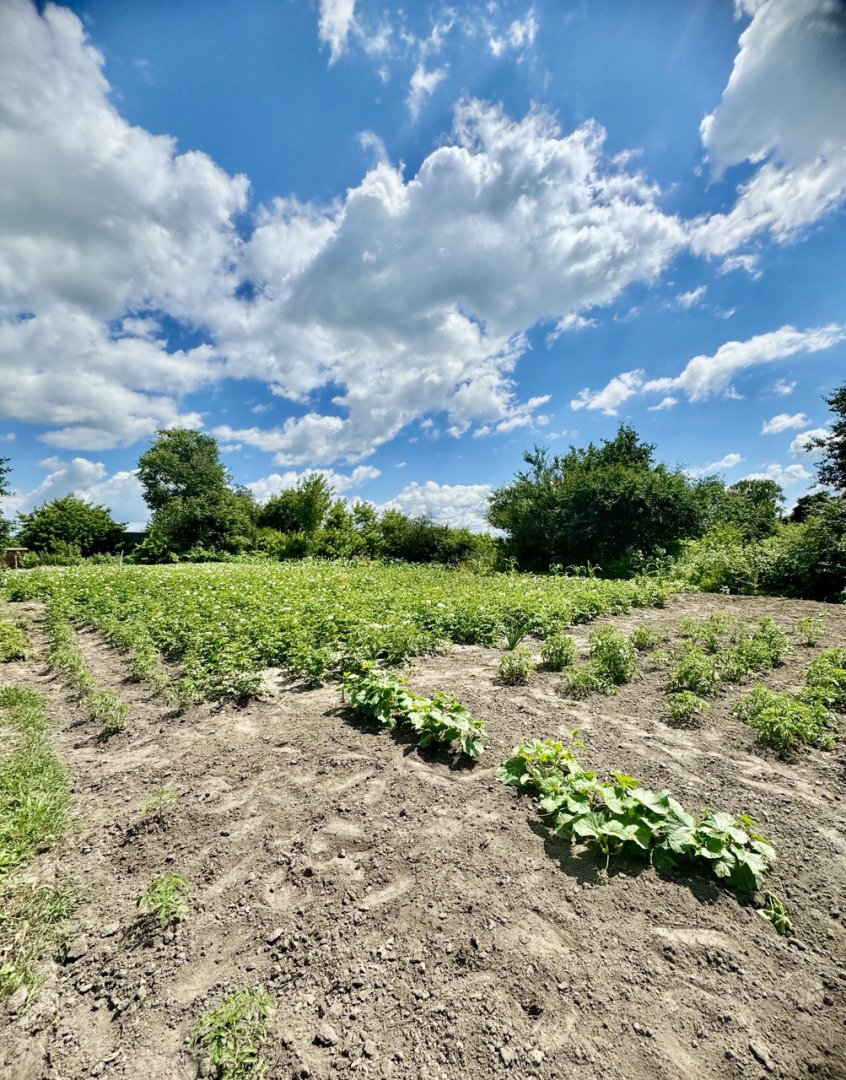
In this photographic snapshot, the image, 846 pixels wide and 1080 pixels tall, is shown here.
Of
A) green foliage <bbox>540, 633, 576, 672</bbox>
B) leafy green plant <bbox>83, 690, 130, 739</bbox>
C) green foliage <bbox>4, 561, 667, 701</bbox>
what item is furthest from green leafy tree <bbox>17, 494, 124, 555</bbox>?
green foliage <bbox>540, 633, 576, 672</bbox>

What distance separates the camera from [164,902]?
2361mm

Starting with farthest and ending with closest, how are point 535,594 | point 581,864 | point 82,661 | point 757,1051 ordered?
1. point 535,594
2. point 82,661
3. point 581,864
4. point 757,1051

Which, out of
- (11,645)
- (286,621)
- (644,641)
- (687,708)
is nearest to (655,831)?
(687,708)

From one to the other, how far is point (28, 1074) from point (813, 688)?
20.1 ft

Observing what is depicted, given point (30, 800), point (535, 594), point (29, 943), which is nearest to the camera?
point (29, 943)

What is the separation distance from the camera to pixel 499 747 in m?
3.79

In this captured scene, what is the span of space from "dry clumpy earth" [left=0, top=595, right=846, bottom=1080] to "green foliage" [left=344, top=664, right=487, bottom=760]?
0.21 meters

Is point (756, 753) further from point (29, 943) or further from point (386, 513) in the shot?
point (386, 513)

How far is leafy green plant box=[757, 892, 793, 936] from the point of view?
220cm

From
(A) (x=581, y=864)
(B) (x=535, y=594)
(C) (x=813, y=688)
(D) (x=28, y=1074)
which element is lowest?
(D) (x=28, y=1074)

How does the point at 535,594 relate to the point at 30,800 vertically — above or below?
above

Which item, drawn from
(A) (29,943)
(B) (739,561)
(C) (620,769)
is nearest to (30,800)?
(A) (29,943)

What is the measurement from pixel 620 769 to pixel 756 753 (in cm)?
128

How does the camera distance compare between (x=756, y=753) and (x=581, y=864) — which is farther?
(x=756, y=753)
